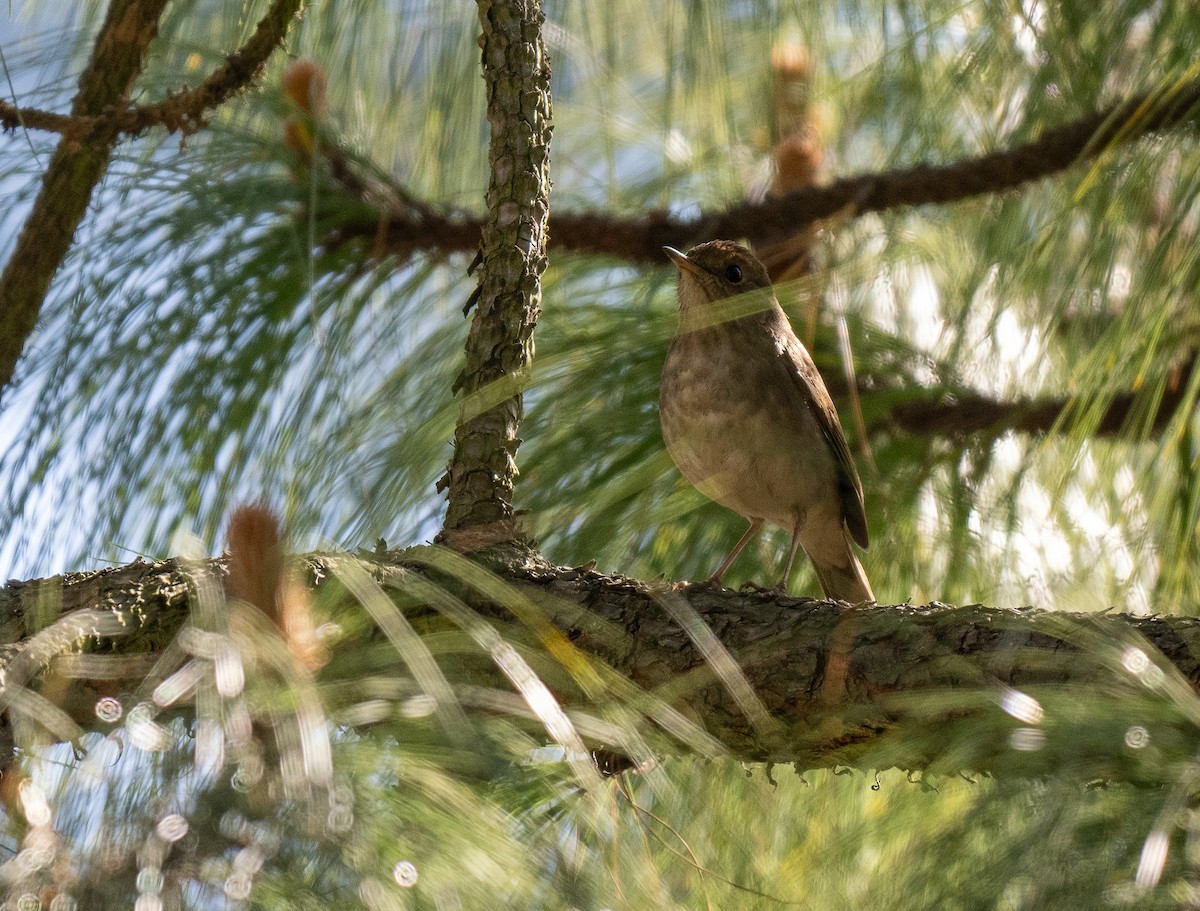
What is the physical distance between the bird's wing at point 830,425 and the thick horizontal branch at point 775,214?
27 cm

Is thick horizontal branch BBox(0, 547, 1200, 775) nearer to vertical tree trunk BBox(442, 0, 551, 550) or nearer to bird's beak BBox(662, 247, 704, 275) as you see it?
vertical tree trunk BBox(442, 0, 551, 550)

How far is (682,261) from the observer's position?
9.50 feet

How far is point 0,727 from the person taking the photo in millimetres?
1367

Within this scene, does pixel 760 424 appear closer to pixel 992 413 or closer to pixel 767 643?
pixel 992 413

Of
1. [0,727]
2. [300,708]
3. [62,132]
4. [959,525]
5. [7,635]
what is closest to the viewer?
[300,708]

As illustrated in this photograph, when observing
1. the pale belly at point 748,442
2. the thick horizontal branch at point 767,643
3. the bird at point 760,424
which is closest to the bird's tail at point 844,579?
the bird at point 760,424

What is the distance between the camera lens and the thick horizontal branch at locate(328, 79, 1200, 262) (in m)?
2.67

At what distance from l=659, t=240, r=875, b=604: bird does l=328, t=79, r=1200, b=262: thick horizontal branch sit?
0.08 m

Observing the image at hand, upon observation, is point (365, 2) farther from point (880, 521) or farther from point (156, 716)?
point (156, 716)

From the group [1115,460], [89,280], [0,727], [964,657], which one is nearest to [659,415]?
[1115,460]

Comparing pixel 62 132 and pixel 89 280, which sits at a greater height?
pixel 62 132

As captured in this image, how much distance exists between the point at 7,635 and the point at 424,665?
3.16 feet

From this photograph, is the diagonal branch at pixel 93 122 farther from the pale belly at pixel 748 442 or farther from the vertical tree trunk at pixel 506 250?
the pale belly at pixel 748 442

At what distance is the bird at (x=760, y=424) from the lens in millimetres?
2923
